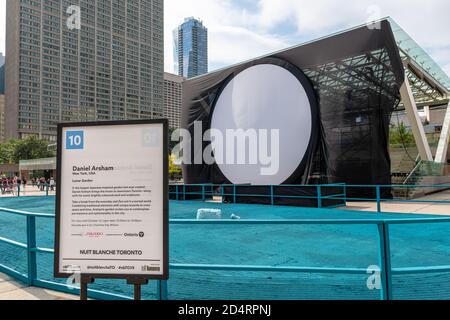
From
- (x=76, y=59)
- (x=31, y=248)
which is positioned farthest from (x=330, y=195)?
(x=76, y=59)

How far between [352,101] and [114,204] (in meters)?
16.6

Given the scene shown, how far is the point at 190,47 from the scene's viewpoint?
15000 cm

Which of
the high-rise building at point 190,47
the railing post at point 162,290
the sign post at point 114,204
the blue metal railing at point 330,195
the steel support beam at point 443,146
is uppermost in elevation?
the high-rise building at point 190,47

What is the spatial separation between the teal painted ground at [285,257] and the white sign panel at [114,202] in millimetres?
1617

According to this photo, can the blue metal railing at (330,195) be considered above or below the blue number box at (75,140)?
below

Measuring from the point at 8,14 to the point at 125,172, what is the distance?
13668 centimetres

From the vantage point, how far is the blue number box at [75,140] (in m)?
2.84

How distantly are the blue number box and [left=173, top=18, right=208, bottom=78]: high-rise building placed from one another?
13881cm

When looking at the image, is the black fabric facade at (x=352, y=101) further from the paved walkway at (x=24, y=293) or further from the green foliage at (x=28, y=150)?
the green foliage at (x=28, y=150)

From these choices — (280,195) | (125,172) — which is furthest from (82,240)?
(280,195)

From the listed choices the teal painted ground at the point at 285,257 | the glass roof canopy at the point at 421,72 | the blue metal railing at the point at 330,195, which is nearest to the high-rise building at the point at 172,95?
the glass roof canopy at the point at 421,72

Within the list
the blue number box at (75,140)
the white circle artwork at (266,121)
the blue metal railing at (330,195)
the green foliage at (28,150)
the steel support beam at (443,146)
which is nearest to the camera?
the blue number box at (75,140)
